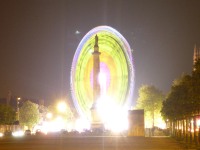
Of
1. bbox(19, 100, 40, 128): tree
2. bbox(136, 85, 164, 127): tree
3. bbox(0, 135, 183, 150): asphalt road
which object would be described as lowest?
bbox(0, 135, 183, 150): asphalt road

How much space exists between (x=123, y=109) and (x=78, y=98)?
13.2 meters

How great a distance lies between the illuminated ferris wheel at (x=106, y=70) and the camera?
8319 cm

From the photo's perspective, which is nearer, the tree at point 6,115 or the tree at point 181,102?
the tree at point 181,102

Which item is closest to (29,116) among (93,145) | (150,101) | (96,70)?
(150,101)

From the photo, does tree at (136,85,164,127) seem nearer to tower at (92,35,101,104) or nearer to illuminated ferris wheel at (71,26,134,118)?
illuminated ferris wheel at (71,26,134,118)

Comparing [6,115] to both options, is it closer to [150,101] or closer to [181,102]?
[150,101]

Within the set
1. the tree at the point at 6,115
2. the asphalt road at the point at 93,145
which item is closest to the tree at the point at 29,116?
the tree at the point at 6,115

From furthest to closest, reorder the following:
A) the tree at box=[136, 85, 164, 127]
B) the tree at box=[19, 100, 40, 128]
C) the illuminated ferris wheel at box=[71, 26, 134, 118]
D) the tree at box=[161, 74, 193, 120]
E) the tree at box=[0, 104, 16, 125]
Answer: the tree at box=[19, 100, 40, 128], the tree at box=[136, 85, 164, 127], the tree at box=[0, 104, 16, 125], the illuminated ferris wheel at box=[71, 26, 134, 118], the tree at box=[161, 74, 193, 120]

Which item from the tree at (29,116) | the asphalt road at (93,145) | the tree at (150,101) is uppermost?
the tree at (150,101)

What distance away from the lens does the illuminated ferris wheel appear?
8319cm

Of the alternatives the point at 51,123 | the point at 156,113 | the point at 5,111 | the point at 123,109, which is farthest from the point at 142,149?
the point at 51,123

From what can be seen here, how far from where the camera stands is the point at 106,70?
95.0 metres

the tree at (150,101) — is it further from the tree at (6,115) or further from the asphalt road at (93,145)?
the asphalt road at (93,145)

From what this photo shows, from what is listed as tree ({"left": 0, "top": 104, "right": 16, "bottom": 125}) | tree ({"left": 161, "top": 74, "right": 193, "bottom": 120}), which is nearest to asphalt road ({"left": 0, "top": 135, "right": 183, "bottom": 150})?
tree ({"left": 161, "top": 74, "right": 193, "bottom": 120})
